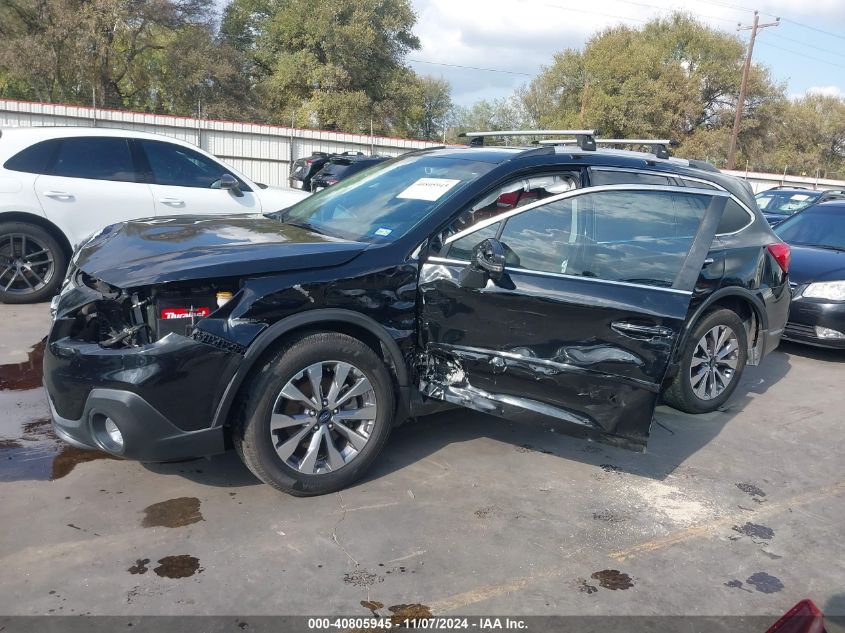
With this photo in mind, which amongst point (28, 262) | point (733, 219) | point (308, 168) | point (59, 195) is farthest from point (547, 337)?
point (308, 168)

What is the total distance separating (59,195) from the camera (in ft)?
24.0

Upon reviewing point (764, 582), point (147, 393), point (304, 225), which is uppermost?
point (304, 225)

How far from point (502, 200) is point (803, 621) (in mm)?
2863

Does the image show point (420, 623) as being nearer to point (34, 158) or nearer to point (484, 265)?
point (484, 265)

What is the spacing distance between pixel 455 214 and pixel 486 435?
61.2 inches

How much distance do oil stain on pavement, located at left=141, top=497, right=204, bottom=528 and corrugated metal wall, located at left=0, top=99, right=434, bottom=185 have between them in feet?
60.1

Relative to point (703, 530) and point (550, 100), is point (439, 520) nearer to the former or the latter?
point (703, 530)

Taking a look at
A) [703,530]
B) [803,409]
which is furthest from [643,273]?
[803,409]

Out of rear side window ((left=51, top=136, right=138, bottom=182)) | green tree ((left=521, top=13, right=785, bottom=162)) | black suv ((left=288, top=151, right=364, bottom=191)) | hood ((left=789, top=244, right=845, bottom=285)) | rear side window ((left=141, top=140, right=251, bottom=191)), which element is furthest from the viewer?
green tree ((left=521, top=13, right=785, bottom=162))

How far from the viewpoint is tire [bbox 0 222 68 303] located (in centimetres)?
720

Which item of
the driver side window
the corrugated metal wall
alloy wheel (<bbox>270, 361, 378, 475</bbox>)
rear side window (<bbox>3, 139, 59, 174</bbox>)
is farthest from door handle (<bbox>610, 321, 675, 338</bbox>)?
the corrugated metal wall

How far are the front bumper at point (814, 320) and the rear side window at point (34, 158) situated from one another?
7436 mm

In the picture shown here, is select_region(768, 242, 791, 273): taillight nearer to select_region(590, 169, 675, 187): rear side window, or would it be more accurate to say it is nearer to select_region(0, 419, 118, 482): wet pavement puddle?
select_region(590, 169, 675, 187): rear side window

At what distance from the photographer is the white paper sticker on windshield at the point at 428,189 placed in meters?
4.30
